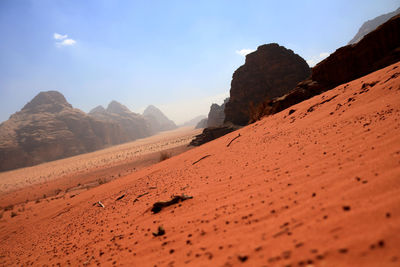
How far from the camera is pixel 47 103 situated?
7725cm

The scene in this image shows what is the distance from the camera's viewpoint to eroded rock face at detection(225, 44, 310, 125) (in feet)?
83.3

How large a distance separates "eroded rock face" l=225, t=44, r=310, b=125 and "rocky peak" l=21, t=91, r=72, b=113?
7385cm

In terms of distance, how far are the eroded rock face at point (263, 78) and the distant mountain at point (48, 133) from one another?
5089 cm

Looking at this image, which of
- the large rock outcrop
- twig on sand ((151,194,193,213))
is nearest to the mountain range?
the large rock outcrop

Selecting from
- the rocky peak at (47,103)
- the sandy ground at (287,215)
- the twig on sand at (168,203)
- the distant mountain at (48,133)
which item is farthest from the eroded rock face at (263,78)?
the rocky peak at (47,103)

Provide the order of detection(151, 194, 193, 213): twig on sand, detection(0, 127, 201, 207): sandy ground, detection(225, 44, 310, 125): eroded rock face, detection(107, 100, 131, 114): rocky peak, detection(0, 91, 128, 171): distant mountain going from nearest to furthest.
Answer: detection(151, 194, 193, 213): twig on sand → detection(0, 127, 201, 207): sandy ground → detection(225, 44, 310, 125): eroded rock face → detection(0, 91, 128, 171): distant mountain → detection(107, 100, 131, 114): rocky peak

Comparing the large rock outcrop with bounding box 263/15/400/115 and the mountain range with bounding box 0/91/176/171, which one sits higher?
the mountain range with bounding box 0/91/176/171

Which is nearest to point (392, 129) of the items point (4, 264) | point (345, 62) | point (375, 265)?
point (375, 265)

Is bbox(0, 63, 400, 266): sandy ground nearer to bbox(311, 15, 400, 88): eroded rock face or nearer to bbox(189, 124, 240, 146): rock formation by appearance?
bbox(311, 15, 400, 88): eroded rock face

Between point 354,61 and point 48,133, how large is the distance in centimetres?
6975

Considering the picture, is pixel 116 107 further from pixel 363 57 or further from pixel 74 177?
pixel 363 57

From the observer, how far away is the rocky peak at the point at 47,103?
7381cm

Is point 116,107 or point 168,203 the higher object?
point 116,107

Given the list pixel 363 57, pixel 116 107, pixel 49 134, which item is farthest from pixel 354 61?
pixel 116 107
